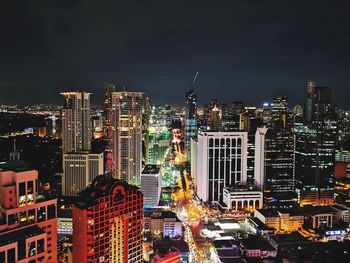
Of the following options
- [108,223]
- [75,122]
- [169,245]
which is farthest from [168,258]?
[75,122]

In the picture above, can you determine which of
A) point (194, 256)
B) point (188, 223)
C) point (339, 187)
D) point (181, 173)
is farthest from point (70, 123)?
point (339, 187)

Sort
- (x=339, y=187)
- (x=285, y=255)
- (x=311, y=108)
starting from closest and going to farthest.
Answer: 1. (x=285, y=255)
2. (x=339, y=187)
3. (x=311, y=108)

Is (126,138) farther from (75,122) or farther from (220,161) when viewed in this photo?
(220,161)

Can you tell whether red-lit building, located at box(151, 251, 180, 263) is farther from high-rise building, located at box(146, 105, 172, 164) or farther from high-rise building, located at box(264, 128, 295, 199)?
high-rise building, located at box(146, 105, 172, 164)

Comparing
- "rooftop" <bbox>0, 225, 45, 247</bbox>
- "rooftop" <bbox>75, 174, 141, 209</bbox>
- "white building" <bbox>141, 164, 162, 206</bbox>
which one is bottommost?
"white building" <bbox>141, 164, 162, 206</bbox>

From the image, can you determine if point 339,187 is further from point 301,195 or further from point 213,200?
point 213,200

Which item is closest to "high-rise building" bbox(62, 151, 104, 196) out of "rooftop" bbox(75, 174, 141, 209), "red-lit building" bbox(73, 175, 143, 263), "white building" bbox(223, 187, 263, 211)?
"white building" bbox(223, 187, 263, 211)

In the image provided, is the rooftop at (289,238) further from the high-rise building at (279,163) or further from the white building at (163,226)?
the high-rise building at (279,163)
